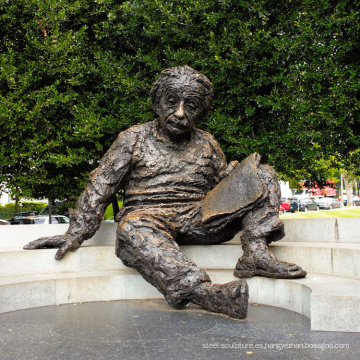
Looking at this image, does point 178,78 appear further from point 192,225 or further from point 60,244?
point 60,244

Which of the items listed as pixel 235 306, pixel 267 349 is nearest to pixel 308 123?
pixel 235 306

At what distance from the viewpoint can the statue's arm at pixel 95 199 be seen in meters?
4.58

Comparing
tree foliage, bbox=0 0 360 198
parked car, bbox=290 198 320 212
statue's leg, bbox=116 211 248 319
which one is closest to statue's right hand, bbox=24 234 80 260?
statue's leg, bbox=116 211 248 319

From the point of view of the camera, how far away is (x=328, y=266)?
446 cm

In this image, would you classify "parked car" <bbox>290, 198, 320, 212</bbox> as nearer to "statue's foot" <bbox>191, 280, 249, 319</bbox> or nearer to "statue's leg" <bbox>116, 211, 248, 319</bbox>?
"statue's leg" <bbox>116, 211, 248, 319</bbox>

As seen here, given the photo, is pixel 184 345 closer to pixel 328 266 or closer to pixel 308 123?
pixel 328 266

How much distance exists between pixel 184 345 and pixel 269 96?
4925mm

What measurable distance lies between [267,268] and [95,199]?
172cm

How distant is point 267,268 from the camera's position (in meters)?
4.08

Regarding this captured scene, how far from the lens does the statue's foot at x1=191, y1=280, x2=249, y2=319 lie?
3.42 meters

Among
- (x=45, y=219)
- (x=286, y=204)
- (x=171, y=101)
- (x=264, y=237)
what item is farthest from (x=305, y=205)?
(x=264, y=237)

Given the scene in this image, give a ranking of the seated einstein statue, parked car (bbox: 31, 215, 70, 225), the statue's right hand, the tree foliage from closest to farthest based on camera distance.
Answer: the seated einstein statue, the statue's right hand, the tree foliage, parked car (bbox: 31, 215, 70, 225)

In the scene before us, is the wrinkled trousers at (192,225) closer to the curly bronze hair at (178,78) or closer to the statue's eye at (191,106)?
the statue's eye at (191,106)

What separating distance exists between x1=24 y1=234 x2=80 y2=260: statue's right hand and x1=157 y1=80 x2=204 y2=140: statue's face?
1.40 meters
